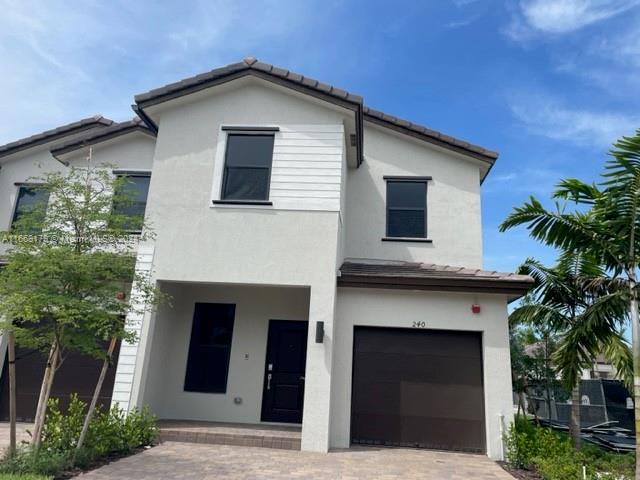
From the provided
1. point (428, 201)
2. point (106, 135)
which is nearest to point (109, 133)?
point (106, 135)

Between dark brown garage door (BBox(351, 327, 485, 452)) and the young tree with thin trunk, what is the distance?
4991 millimetres

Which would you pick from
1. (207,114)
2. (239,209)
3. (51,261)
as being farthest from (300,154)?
(51,261)

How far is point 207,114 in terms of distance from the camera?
33.2ft

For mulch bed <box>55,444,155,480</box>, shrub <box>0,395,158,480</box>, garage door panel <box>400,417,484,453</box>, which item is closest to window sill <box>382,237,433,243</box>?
garage door panel <box>400,417,484,453</box>

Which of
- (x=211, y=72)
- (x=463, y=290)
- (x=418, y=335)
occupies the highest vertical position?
(x=211, y=72)

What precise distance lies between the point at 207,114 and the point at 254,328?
5347mm

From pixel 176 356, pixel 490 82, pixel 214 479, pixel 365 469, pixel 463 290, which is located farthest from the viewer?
pixel 490 82

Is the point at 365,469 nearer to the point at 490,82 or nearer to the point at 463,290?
the point at 463,290

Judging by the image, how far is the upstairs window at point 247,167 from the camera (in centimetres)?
961

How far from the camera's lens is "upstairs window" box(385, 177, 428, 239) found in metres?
11.9

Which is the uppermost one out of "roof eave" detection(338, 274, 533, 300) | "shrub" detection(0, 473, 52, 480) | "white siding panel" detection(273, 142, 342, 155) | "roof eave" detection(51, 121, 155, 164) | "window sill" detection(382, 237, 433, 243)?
"roof eave" detection(51, 121, 155, 164)

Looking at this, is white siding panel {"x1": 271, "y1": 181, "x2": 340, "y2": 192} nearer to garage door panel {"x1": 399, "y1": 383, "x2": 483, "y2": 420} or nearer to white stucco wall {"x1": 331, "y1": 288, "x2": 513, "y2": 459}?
white stucco wall {"x1": 331, "y1": 288, "x2": 513, "y2": 459}

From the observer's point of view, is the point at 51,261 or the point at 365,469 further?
the point at 365,469

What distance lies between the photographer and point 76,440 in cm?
679
